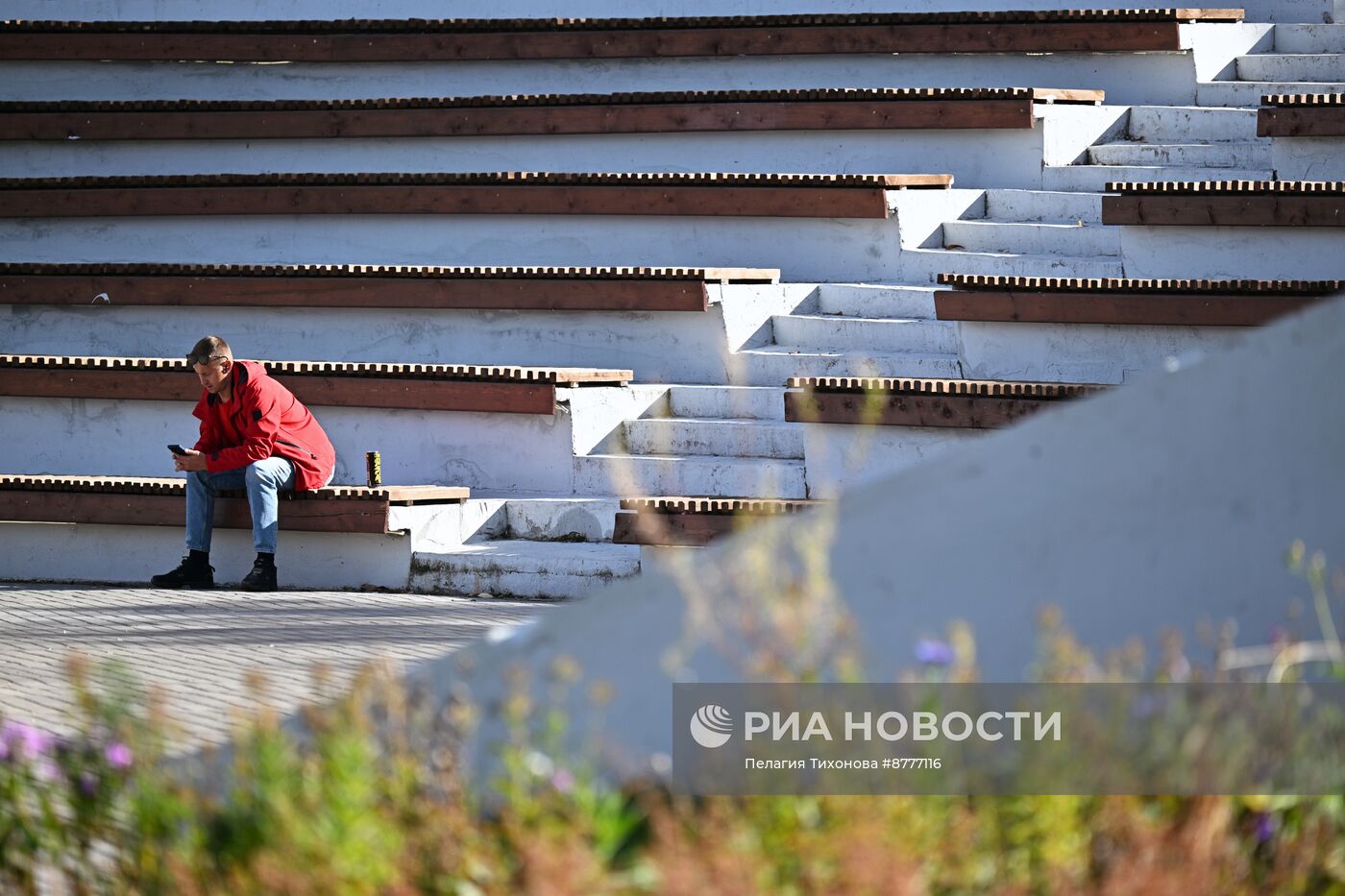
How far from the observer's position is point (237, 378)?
303 inches

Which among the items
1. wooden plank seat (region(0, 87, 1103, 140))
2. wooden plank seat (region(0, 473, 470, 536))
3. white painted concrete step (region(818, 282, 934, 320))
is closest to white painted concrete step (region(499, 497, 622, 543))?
wooden plank seat (region(0, 473, 470, 536))

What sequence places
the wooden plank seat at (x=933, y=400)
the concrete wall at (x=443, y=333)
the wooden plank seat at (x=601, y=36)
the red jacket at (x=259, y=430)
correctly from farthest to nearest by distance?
the wooden plank seat at (x=601, y=36) < the concrete wall at (x=443, y=333) < the red jacket at (x=259, y=430) < the wooden plank seat at (x=933, y=400)

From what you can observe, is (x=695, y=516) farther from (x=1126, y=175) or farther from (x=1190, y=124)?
(x=1190, y=124)

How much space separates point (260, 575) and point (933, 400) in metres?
3.06

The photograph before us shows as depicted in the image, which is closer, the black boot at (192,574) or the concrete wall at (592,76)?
the black boot at (192,574)

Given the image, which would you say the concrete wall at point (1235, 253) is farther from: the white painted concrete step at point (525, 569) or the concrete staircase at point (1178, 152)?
the white painted concrete step at point (525, 569)

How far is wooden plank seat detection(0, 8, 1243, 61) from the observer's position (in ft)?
33.1

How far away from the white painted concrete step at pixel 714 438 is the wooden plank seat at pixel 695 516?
90cm

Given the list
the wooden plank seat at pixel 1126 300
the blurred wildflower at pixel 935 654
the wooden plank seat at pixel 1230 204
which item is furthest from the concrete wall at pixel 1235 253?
the blurred wildflower at pixel 935 654

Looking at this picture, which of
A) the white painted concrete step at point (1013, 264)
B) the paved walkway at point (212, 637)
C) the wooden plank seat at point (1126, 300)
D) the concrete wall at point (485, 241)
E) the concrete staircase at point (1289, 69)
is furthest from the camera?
the concrete staircase at point (1289, 69)

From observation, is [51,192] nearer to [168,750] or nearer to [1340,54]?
[168,750]

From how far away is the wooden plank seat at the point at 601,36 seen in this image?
10086mm

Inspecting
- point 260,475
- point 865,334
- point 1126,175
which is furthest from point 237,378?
point 1126,175

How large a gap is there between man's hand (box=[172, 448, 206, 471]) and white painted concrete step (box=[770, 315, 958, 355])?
9.76 ft
